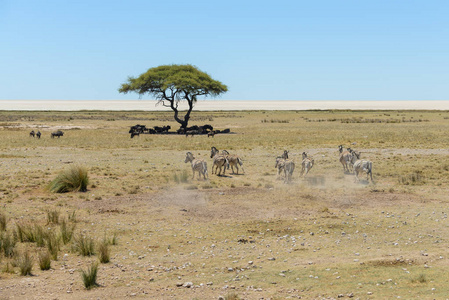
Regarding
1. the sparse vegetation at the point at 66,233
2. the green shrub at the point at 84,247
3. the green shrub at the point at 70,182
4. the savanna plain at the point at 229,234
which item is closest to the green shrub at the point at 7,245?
A: the savanna plain at the point at 229,234

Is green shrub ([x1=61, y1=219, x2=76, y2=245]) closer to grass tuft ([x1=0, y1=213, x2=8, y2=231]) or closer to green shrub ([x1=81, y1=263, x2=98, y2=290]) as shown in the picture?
grass tuft ([x1=0, y1=213, x2=8, y2=231])

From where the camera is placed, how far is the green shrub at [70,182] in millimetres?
20672

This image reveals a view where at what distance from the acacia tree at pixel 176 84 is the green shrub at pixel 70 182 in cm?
4475

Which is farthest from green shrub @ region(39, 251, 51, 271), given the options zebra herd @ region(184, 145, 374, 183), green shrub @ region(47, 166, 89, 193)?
zebra herd @ region(184, 145, 374, 183)

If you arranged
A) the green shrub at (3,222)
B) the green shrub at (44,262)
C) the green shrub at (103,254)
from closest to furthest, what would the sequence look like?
the green shrub at (44,262) → the green shrub at (103,254) → the green shrub at (3,222)

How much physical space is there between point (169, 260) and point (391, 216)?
7.84 m

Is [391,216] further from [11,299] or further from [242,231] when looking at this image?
[11,299]

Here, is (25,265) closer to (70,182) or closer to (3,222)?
(3,222)

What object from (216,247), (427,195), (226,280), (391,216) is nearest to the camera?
(226,280)

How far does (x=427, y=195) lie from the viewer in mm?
19609

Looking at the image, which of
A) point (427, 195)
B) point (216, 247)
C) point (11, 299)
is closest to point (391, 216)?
point (427, 195)

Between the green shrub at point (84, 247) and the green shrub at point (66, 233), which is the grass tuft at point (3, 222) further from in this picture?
the green shrub at point (84, 247)

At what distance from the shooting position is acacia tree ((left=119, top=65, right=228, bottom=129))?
66.1 meters

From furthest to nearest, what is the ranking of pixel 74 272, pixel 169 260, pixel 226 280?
pixel 169 260
pixel 74 272
pixel 226 280
